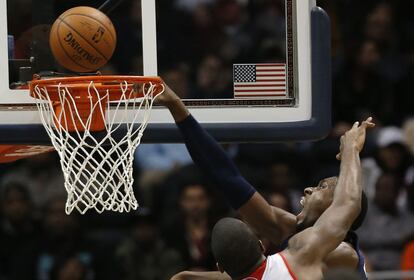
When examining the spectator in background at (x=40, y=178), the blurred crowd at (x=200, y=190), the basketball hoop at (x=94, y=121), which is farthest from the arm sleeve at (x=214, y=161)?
the spectator in background at (x=40, y=178)

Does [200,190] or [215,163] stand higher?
[215,163]

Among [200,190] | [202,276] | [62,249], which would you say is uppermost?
[202,276]

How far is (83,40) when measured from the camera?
482 centimetres

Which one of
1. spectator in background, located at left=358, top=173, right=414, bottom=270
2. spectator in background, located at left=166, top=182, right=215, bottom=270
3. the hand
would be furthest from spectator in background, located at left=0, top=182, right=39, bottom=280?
the hand

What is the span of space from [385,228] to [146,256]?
1660 millimetres

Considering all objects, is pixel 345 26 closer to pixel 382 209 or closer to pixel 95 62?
pixel 382 209

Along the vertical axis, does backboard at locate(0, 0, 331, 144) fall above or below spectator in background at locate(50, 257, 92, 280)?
above

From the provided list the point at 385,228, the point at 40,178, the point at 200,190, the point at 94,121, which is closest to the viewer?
the point at 94,121

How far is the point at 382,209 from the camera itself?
25.7 feet

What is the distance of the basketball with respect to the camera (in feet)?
15.8

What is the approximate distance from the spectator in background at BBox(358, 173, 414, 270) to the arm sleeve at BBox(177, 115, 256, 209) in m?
2.97

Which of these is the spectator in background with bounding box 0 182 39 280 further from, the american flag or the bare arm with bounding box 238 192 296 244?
the bare arm with bounding box 238 192 296 244

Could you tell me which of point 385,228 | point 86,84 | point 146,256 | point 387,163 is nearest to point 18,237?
point 146,256

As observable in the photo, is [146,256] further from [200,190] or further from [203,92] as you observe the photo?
[203,92]
